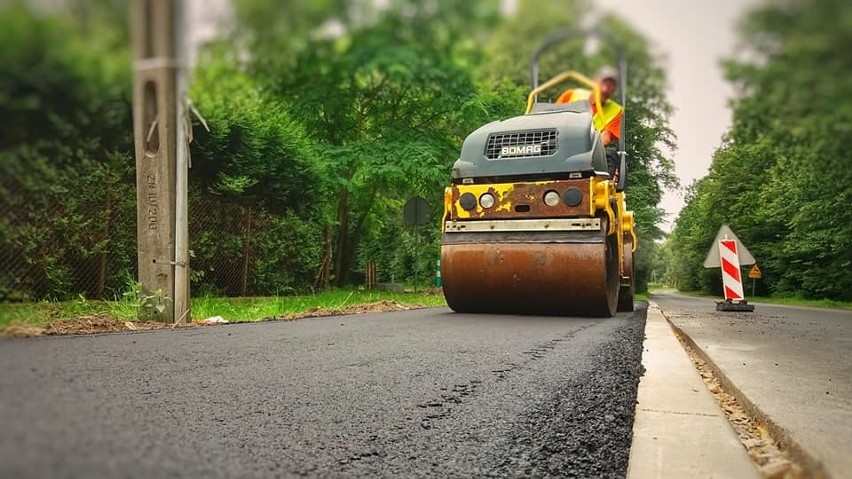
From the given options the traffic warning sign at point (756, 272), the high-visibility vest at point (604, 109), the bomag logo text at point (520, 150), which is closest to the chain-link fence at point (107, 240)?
the bomag logo text at point (520, 150)

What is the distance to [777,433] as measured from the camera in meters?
1.97

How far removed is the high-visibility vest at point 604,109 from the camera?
2.59ft

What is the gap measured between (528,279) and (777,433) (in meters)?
2.65

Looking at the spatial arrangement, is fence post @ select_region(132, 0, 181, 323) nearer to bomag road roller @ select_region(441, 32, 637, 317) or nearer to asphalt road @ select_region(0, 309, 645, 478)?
asphalt road @ select_region(0, 309, 645, 478)

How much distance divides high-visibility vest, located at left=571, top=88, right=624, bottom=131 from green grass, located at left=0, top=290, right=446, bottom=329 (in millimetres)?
670

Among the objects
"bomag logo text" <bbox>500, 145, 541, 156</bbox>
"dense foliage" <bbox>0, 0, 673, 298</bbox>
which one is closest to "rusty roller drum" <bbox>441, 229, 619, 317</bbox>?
"bomag logo text" <bbox>500, 145, 541, 156</bbox>

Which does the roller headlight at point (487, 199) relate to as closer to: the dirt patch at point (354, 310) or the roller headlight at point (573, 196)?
the roller headlight at point (573, 196)

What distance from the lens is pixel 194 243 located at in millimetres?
1651

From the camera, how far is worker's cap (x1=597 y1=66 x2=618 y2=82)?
2.28ft

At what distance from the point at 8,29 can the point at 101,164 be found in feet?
0.68

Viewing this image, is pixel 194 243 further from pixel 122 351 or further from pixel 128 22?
pixel 122 351

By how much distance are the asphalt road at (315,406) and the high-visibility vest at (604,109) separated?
0.65 m

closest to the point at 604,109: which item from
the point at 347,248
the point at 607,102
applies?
the point at 607,102

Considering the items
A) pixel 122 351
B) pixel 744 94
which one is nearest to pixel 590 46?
pixel 744 94
